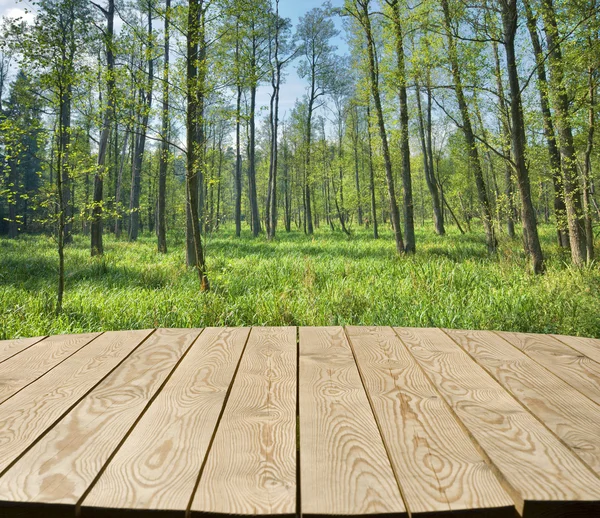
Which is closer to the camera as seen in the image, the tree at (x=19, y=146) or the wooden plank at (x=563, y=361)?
the wooden plank at (x=563, y=361)

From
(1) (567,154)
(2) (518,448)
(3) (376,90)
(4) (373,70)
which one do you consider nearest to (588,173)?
(1) (567,154)

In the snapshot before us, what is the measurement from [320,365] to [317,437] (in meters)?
0.68

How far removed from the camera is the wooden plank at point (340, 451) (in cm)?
92

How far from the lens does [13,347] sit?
7.68ft

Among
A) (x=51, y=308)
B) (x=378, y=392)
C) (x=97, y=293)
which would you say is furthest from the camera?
(x=97, y=293)

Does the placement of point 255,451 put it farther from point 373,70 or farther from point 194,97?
point 373,70

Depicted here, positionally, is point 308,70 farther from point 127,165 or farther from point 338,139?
point 127,165

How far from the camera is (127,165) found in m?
27.0

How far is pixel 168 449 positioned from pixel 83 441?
0.29 metres

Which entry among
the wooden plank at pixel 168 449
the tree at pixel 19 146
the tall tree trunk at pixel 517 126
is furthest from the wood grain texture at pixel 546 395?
the tall tree trunk at pixel 517 126

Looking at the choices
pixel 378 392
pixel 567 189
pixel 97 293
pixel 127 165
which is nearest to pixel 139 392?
pixel 378 392

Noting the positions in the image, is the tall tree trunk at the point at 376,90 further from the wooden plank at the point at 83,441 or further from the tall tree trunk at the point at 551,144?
the wooden plank at the point at 83,441

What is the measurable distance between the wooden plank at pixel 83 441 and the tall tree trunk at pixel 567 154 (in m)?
8.67

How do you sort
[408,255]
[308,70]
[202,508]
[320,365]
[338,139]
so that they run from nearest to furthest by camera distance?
[202,508] → [320,365] → [408,255] → [308,70] → [338,139]
